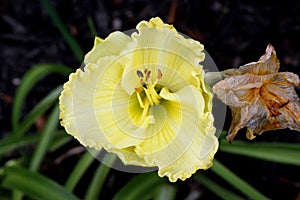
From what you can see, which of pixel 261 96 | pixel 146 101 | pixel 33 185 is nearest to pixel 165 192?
pixel 33 185

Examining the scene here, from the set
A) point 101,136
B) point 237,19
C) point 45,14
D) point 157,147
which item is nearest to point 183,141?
point 157,147

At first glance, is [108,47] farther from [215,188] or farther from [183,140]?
[215,188]

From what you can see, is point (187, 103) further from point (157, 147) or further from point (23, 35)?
point (23, 35)

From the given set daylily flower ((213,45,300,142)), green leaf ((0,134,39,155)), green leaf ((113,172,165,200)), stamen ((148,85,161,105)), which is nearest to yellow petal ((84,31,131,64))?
stamen ((148,85,161,105))

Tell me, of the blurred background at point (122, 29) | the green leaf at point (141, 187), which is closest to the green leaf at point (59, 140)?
the blurred background at point (122, 29)

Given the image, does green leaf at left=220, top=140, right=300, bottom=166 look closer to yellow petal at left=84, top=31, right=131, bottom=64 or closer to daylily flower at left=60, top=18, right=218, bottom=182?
daylily flower at left=60, top=18, right=218, bottom=182
